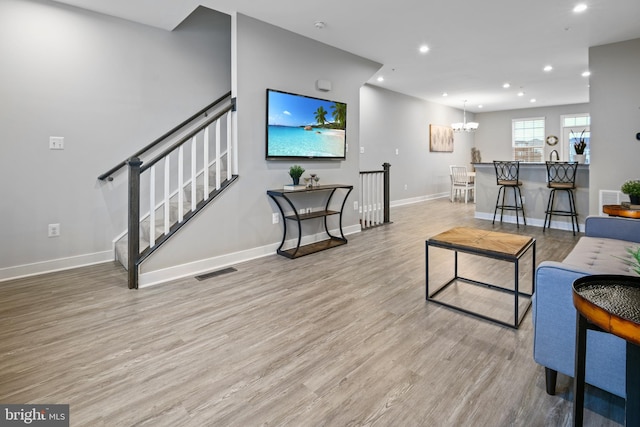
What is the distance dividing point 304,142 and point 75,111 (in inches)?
97.4

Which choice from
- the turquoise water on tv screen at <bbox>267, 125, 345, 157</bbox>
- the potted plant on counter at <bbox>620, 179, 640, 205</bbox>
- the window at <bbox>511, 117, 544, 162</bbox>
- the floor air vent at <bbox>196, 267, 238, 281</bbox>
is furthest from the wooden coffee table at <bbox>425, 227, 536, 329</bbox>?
the window at <bbox>511, 117, 544, 162</bbox>

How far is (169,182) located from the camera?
399cm

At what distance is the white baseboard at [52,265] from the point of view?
10.7ft

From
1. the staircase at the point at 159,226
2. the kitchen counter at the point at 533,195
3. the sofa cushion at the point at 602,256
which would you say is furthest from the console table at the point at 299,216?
the kitchen counter at the point at 533,195

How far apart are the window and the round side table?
36.9 ft

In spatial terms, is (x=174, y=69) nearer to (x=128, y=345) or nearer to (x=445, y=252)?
(x=128, y=345)

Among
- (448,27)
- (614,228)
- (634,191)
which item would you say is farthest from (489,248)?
(448,27)

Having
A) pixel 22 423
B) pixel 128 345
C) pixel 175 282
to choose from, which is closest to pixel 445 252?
pixel 175 282

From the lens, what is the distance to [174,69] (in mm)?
4164

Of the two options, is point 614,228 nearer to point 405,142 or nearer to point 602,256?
point 602,256

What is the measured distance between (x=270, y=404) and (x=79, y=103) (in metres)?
3.62

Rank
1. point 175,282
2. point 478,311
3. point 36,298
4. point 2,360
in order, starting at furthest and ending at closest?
point 175,282 → point 36,298 → point 478,311 → point 2,360

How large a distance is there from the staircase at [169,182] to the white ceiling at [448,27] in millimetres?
1124

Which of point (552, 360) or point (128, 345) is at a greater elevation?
point (552, 360)
